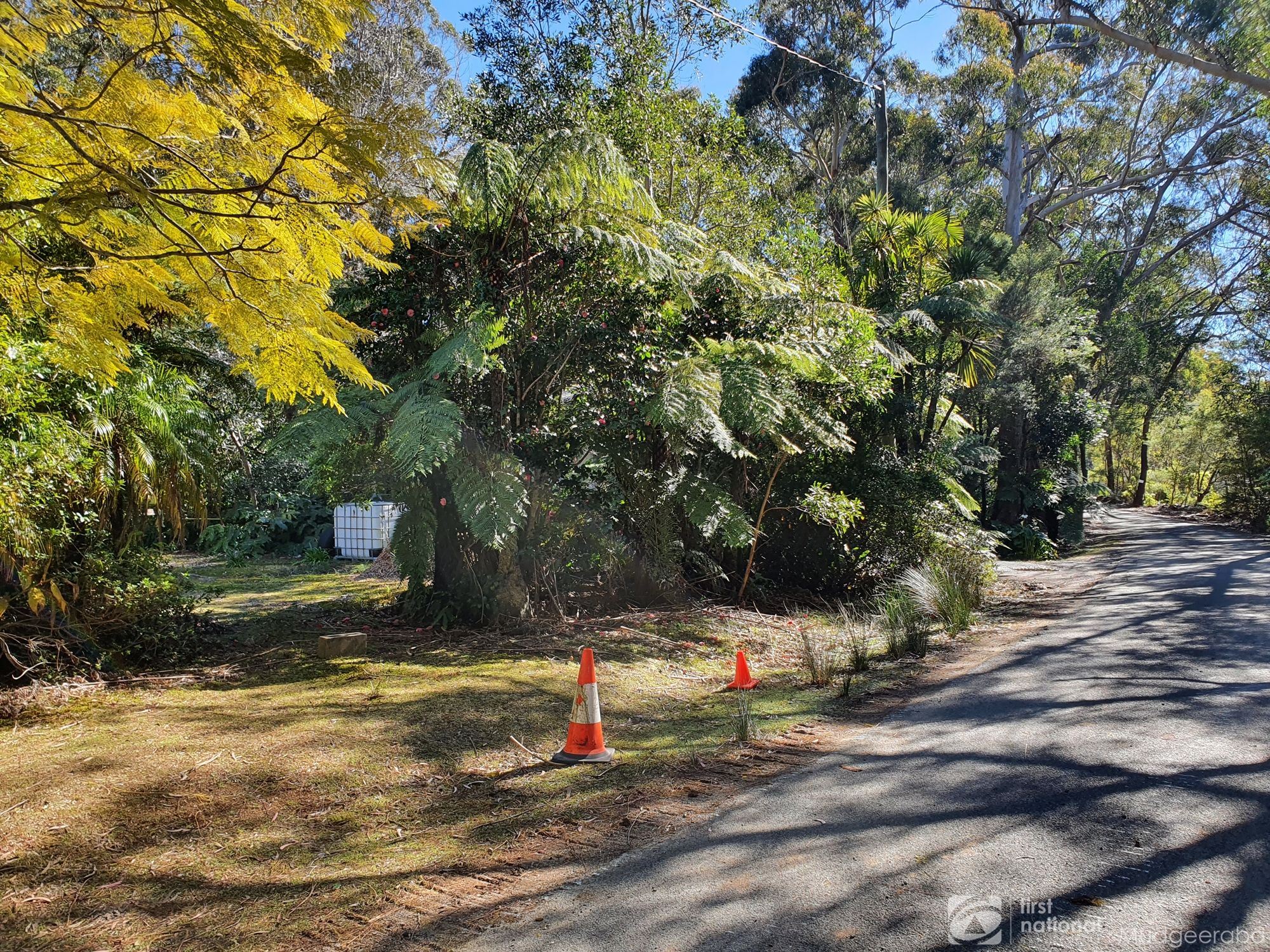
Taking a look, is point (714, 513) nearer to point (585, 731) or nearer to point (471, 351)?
point (471, 351)

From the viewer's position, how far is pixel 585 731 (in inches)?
215

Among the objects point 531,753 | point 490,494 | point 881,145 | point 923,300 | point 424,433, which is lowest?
point 531,753

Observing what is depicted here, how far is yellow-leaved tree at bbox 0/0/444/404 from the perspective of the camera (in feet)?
14.3

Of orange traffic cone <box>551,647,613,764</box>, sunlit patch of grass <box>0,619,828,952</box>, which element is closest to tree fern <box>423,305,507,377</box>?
sunlit patch of grass <box>0,619,828,952</box>

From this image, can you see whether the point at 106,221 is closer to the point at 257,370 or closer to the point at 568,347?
the point at 257,370

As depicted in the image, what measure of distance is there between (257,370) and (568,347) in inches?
157

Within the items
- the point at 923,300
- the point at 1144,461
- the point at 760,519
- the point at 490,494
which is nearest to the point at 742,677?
the point at 490,494

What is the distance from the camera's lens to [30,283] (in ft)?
16.0

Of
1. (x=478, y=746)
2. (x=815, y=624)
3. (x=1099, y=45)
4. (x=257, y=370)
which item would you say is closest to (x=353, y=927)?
(x=478, y=746)

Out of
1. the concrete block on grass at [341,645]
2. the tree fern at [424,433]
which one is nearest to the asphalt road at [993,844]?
the tree fern at [424,433]

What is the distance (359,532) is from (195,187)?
11.9 meters

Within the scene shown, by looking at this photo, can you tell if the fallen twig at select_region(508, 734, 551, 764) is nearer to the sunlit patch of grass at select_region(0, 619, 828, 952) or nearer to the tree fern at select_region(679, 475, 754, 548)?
the sunlit patch of grass at select_region(0, 619, 828, 952)

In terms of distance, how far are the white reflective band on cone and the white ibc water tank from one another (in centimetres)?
1090

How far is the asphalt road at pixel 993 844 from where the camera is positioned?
3.13 meters
